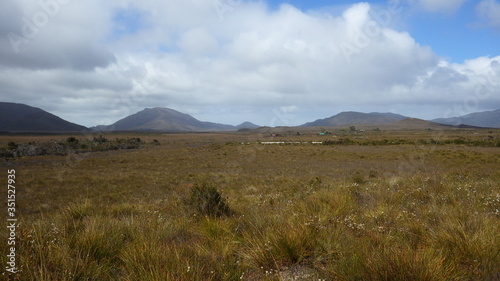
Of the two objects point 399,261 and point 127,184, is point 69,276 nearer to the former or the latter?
point 399,261

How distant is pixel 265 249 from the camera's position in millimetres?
3533

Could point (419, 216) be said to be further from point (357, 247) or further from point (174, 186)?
point (174, 186)

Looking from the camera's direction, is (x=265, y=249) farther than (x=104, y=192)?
No

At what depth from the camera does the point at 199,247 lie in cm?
392

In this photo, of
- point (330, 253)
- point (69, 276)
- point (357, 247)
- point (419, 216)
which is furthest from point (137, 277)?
point (419, 216)

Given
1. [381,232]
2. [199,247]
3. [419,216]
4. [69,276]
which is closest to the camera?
[69,276]

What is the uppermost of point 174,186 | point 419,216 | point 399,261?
point 399,261

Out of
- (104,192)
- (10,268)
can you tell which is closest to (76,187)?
(104,192)

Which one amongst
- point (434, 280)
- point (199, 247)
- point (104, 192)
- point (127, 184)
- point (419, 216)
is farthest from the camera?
point (127, 184)

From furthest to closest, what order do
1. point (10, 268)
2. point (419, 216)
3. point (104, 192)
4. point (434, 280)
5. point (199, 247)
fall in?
1. point (104, 192)
2. point (419, 216)
3. point (199, 247)
4. point (10, 268)
5. point (434, 280)

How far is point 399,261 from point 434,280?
32 centimetres

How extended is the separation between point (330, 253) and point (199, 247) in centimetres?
192

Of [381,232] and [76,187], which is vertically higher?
[381,232]

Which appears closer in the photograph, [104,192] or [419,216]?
[419,216]
